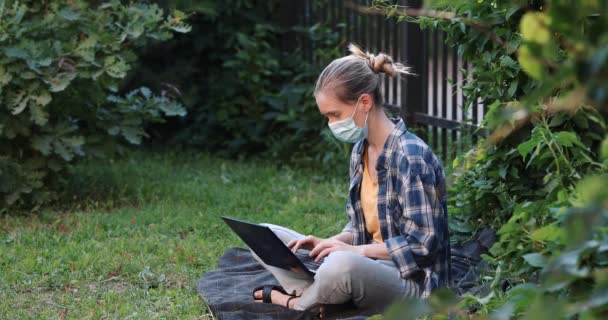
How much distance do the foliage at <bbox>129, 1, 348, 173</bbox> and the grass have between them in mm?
307

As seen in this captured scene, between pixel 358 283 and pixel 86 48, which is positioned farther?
pixel 86 48

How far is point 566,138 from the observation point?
8.91ft

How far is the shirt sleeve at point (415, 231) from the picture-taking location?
3.49 meters

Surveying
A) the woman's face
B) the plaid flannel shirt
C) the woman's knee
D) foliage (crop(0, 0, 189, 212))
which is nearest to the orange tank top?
the plaid flannel shirt

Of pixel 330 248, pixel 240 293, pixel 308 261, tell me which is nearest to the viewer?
pixel 330 248

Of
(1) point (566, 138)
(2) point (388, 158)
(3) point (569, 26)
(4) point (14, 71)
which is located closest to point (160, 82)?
(4) point (14, 71)

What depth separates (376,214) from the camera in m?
3.81

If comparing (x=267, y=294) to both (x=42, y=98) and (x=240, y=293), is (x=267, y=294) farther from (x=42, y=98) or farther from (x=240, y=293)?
(x=42, y=98)

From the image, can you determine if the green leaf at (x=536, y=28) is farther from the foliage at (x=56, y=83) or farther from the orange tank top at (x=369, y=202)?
the foliage at (x=56, y=83)

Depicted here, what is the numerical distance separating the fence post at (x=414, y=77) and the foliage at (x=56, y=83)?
5.85 feet

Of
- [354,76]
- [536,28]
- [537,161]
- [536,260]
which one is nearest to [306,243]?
[354,76]

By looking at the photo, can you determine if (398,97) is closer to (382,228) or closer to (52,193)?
(52,193)

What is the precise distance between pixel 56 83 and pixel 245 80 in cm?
248

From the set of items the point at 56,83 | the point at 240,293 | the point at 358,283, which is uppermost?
the point at 56,83
